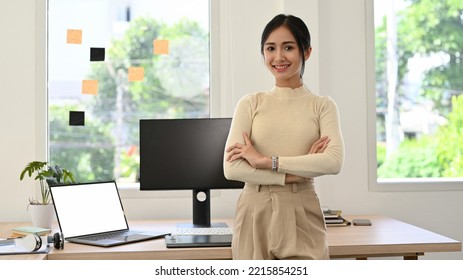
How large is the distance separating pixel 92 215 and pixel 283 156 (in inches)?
40.1

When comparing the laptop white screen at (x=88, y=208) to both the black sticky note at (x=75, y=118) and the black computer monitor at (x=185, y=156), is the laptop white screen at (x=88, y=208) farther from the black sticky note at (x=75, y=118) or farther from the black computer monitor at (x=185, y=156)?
the black sticky note at (x=75, y=118)

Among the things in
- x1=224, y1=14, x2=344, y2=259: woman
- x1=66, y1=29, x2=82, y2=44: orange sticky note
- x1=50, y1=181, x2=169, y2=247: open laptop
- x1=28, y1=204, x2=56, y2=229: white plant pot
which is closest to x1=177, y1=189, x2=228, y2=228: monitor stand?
x1=50, y1=181, x2=169, y2=247: open laptop

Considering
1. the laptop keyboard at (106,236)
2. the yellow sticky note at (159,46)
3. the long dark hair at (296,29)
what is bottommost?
the laptop keyboard at (106,236)

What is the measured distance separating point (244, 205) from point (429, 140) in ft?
6.09

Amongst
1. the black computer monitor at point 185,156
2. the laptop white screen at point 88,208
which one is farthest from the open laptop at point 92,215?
the black computer monitor at point 185,156

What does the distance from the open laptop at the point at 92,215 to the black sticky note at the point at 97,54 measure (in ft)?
2.73

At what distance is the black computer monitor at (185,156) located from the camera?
2848 millimetres

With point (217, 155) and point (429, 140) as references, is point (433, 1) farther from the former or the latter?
point (217, 155)

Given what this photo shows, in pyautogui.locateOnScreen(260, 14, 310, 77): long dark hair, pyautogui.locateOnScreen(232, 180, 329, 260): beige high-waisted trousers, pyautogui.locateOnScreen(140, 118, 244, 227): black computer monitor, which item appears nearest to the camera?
pyautogui.locateOnScreen(232, 180, 329, 260): beige high-waisted trousers

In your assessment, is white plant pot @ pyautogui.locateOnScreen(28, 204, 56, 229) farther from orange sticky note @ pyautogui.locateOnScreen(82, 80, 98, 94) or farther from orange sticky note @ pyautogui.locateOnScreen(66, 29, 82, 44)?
orange sticky note @ pyautogui.locateOnScreen(66, 29, 82, 44)

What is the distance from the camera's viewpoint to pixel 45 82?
10.8 ft

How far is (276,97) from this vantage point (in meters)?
2.12

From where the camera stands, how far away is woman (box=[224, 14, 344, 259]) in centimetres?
200

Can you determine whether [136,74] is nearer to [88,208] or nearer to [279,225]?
[88,208]
